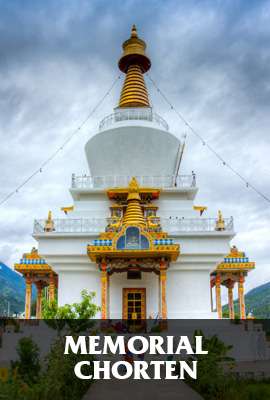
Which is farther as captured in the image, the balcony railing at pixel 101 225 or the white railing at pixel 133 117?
the white railing at pixel 133 117

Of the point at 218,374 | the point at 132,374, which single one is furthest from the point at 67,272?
the point at 218,374

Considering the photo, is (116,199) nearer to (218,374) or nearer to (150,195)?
(150,195)

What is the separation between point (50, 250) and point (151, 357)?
→ 7503 millimetres

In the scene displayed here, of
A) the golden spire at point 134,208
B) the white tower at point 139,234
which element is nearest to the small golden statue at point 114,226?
the white tower at point 139,234

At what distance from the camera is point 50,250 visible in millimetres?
20172

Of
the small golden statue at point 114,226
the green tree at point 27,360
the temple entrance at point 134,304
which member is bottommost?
the green tree at point 27,360

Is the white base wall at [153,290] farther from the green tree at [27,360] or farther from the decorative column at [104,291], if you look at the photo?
the green tree at [27,360]

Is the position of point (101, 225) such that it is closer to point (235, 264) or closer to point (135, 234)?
point (135, 234)

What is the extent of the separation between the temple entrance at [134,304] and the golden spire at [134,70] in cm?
1169

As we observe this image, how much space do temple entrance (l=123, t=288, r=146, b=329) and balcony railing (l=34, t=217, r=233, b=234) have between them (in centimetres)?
325

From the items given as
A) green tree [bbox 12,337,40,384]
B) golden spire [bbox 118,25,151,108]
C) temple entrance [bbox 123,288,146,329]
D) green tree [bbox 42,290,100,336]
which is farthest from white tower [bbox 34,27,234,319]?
green tree [bbox 12,337,40,384]

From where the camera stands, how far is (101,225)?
69.0 feet

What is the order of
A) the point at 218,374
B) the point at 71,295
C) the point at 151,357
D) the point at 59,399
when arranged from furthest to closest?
the point at 71,295, the point at 151,357, the point at 218,374, the point at 59,399

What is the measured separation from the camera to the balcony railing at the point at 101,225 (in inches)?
808
